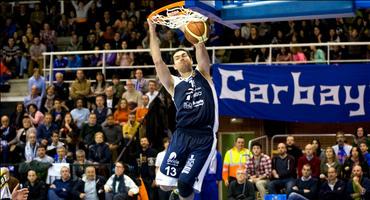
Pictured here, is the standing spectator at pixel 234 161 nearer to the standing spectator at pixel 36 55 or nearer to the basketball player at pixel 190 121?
the basketball player at pixel 190 121

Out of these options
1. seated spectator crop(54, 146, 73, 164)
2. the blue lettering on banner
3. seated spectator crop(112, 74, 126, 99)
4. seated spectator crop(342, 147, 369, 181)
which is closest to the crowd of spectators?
the blue lettering on banner

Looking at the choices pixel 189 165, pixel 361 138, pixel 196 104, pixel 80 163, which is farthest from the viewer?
pixel 80 163

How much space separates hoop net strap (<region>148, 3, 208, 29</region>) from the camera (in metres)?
11.1

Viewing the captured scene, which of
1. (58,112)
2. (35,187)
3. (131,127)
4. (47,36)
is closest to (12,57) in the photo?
(47,36)

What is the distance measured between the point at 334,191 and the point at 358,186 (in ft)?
1.66

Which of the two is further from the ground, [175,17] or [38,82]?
[175,17]

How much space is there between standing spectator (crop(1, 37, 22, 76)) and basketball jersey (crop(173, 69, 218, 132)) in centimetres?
1725

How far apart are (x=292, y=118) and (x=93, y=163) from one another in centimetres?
501

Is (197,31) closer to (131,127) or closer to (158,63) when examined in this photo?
(158,63)

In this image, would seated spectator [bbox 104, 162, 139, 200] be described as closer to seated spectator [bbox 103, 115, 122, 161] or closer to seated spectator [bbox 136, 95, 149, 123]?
seated spectator [bbox 103, 115, 122, 161]

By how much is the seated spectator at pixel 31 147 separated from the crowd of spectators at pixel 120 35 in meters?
4.57

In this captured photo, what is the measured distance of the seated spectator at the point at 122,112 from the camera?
73.3 feet

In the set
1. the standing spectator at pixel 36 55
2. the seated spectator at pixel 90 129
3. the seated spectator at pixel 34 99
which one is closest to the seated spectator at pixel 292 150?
the seated spectator at pixel 90 129

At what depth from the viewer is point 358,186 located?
18.1 m
